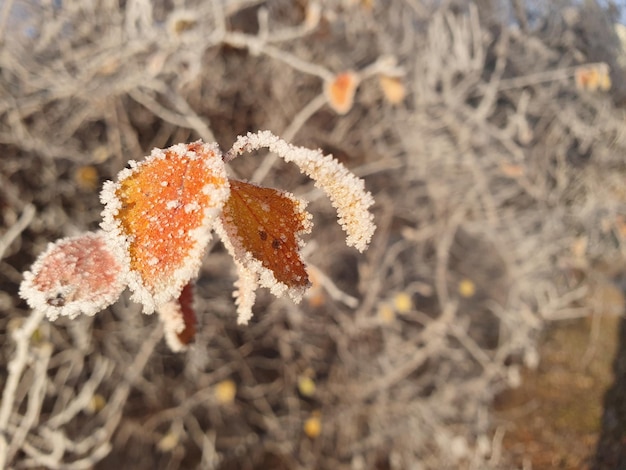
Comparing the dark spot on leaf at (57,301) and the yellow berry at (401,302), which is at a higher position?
the dark spot on leaf at (57,301)

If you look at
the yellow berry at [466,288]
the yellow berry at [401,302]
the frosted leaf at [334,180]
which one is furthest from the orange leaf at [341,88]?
the frosted leaf at [334,180]

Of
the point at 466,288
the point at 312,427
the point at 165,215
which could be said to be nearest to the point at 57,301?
the point at 165,215

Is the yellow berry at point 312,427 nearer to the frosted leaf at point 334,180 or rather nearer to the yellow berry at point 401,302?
the yellow berry at point 401,302

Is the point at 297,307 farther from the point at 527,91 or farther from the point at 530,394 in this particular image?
the point at 527,91

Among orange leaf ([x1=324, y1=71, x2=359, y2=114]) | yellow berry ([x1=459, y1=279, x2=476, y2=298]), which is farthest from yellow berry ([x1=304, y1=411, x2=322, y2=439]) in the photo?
orange leaf ([x1=324, y1=71, x2=359, y2=114])

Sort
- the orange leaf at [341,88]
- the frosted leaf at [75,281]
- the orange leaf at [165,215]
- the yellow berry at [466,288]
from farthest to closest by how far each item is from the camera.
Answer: the yellow berry at [466,288] < the orange leaf at [341,88] < the frosted leaf at [75,281] < the orange leaf at [165,215]
